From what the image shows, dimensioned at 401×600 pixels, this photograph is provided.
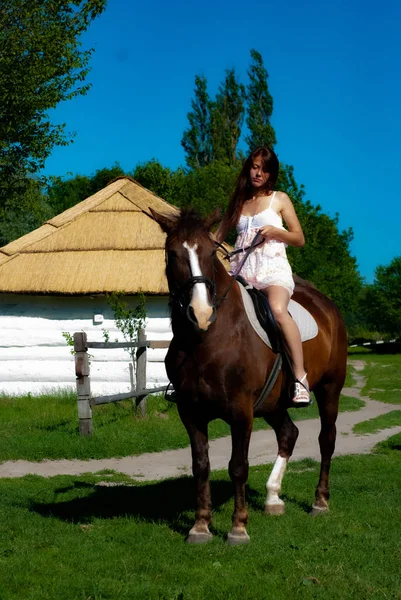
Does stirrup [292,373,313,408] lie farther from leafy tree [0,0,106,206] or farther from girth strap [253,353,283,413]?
leafy tree [0,0,106,206]

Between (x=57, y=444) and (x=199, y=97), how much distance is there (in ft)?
135

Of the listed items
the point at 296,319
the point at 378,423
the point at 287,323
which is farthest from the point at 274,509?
the point at 378,423

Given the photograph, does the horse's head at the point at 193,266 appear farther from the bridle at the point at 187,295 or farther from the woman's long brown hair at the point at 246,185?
the woman's long brown hair at the point at 246,185

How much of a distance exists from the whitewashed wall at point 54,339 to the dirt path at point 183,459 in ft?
16.5

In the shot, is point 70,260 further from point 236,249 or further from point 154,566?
point 154,566

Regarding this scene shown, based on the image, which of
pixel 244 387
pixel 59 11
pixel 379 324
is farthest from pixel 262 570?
pixel 379 324

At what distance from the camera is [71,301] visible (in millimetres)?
18141

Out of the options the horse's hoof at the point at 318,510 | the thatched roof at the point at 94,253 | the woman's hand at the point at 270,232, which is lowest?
the horse's hoof at the point at 318,510

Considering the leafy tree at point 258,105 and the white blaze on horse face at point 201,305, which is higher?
the leafy tree at point 258,105

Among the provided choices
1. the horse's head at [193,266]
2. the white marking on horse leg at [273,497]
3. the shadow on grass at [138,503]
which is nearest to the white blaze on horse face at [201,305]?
the horse's head at [193,266]

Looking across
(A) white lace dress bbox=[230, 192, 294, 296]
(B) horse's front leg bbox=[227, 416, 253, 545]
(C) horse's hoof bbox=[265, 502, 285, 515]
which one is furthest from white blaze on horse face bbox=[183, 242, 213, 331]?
(C) horse's hoof bbox=[265, 502, 285, 515]

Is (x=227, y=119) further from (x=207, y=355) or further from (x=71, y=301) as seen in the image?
(x=207, y=355)

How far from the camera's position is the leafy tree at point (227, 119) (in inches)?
1725

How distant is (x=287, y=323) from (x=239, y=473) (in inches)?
50.6
